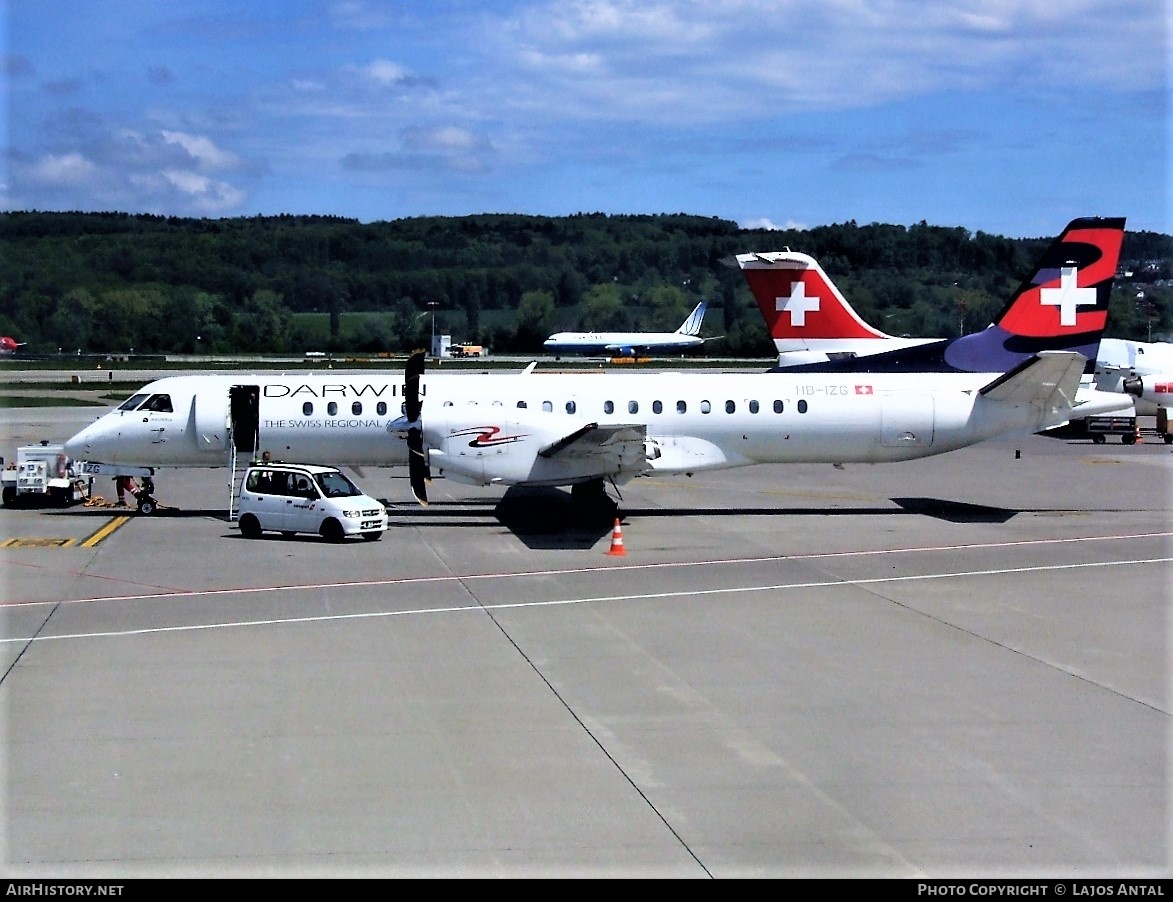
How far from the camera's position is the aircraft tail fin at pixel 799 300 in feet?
128

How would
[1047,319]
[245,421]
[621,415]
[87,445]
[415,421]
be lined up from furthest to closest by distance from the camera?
[1047,319]
[621,415]
[87,445]
[245,421]
[415,421]

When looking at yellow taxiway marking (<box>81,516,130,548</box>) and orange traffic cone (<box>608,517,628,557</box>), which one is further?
yellow taxiway marking (<box>81,516,130,548</box>)

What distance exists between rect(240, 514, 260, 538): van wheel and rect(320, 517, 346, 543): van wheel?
1.71 m

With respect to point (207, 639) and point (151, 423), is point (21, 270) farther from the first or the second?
point (207, 639)

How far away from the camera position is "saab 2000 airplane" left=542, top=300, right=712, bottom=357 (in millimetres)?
105000

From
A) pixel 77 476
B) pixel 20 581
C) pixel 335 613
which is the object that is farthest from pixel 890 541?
pixel 77 476

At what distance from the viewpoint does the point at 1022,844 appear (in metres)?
9.33

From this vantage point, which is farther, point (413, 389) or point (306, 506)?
point (413, 389)

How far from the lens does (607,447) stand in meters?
26.7

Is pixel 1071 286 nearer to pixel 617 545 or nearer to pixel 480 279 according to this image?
pixel 617 545

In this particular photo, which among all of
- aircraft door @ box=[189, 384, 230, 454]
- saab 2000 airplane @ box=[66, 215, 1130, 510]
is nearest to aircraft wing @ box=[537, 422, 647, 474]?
saab 2000 airplane @ box=[66, 215, 1130, 510]

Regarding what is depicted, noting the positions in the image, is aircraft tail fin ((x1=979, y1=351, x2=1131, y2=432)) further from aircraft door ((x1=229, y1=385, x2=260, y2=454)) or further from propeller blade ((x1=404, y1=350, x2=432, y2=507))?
aircraft door ((x1=229, y1=385, x2=260, y2=454))

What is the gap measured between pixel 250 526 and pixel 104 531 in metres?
3.61

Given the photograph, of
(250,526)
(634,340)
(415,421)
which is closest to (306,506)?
(250,526)
